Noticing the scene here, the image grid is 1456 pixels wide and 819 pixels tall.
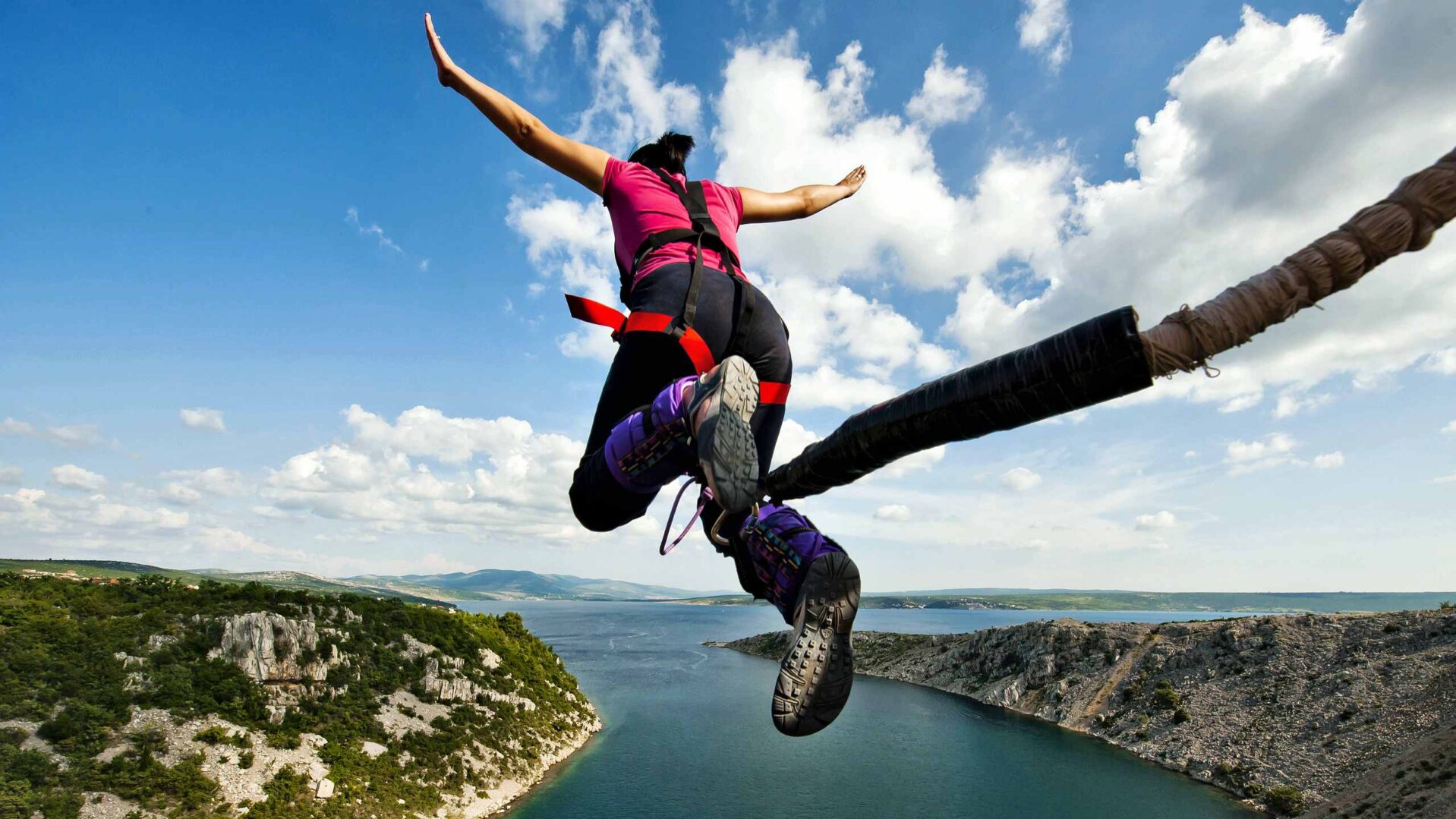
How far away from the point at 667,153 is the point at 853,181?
5.25 ft

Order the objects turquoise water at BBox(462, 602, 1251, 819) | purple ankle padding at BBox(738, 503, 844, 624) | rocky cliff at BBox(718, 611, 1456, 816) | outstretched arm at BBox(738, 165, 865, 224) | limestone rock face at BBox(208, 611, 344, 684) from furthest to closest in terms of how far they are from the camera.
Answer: limestone rock face at BBox(208, 611, 344, 684) < turquoise water at BBox(462, 602, 1251, 819) < rocky cliff at BBox(718, 611, 1456, 816) < outstretched arm at BBox(738, 165, 865, 224) < purple ankle padding at BBox(738, 503, 844, 624)

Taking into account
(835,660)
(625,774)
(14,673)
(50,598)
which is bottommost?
(625,774)

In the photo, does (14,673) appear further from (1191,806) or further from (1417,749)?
(1417,749)

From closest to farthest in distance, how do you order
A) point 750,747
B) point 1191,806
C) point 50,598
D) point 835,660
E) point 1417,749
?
point 835,660, point 1417,749, point 1191,806, point 50,598, point 750,747

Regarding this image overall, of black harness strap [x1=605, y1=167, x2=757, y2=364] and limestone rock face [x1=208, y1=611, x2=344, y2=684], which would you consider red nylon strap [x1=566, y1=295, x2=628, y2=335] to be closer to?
black harness strap [x1=605, y1=167, x2=757, y2=364]

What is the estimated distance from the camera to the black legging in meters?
2.33

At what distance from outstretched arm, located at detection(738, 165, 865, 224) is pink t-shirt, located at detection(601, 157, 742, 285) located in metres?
0.58

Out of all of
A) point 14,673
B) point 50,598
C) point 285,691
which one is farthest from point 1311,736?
point 50,598

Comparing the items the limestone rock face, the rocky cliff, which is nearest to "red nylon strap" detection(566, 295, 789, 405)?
the rocky cliff

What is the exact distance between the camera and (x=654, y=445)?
84.4 inches

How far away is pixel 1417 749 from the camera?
1452 inches

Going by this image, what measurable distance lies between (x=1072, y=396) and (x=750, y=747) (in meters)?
64.0

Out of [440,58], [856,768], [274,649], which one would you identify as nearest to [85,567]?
[274,649]

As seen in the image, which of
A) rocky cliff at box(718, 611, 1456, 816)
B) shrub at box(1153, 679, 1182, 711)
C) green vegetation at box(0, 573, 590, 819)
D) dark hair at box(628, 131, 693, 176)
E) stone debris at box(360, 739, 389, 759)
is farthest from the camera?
shrub at box(1153, 679, 1182, 711)
